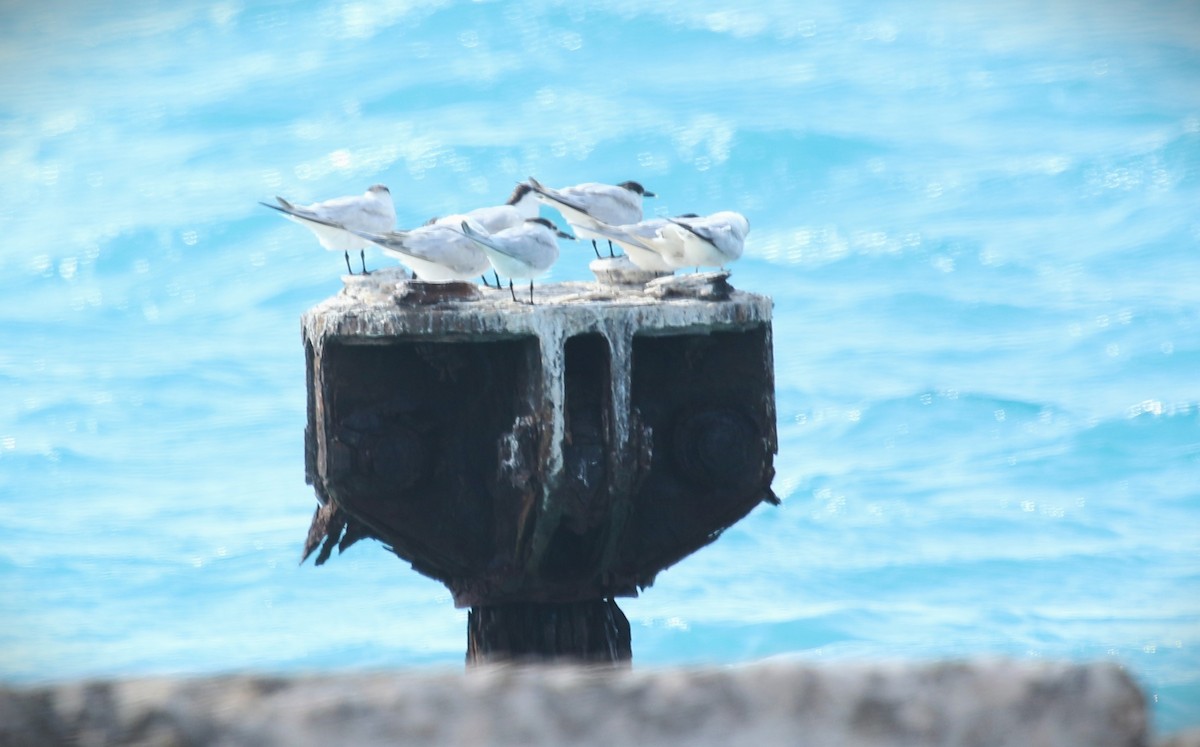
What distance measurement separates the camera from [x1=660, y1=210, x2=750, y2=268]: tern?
5770 mm

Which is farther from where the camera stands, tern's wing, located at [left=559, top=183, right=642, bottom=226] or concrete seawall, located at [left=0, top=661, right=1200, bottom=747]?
tern's wing, located at [left=559, top=183, right=642, bottom=226]

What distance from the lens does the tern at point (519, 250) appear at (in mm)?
5391

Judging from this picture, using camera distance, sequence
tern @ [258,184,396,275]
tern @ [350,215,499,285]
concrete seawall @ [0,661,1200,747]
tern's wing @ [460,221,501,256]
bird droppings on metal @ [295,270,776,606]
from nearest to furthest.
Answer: concrete seawall @ [0,661,1200,747] < bird droppings on metal @ [295,270,776,606] < tern's wing @ [460,221,501,256] < tern @ [350,215,499,285] < tern @ [258,184,396,275]

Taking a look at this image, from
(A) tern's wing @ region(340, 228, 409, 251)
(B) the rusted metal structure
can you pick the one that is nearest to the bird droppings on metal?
(B) the rusted metal structure

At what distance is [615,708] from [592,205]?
4455 millimetres

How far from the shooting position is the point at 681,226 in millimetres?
5785

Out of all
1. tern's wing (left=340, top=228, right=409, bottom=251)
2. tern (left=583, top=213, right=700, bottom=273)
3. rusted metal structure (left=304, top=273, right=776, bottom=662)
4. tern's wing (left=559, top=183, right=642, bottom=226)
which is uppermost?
tern's wing (left=559, top=183, right=642, bottom=226)

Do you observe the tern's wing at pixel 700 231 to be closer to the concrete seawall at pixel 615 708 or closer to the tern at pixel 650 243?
the tern at pixel 650 243

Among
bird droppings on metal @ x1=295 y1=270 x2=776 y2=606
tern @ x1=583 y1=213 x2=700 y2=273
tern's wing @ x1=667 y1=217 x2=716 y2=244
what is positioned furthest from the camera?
tern @ x1=583 y1=213 x2=700 y2=273

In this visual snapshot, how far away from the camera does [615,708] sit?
1.91 metres

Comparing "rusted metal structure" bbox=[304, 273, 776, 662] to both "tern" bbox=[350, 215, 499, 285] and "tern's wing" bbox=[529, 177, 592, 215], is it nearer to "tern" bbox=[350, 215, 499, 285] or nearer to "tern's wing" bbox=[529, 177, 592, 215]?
"tern" bbox=[350, 215, 499, 285]

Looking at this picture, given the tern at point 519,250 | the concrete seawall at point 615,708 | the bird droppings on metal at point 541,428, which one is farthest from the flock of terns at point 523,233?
the concrete seawall at point 615,708

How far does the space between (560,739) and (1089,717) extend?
600mm

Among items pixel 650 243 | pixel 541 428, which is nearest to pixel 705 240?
pixel 650 243
